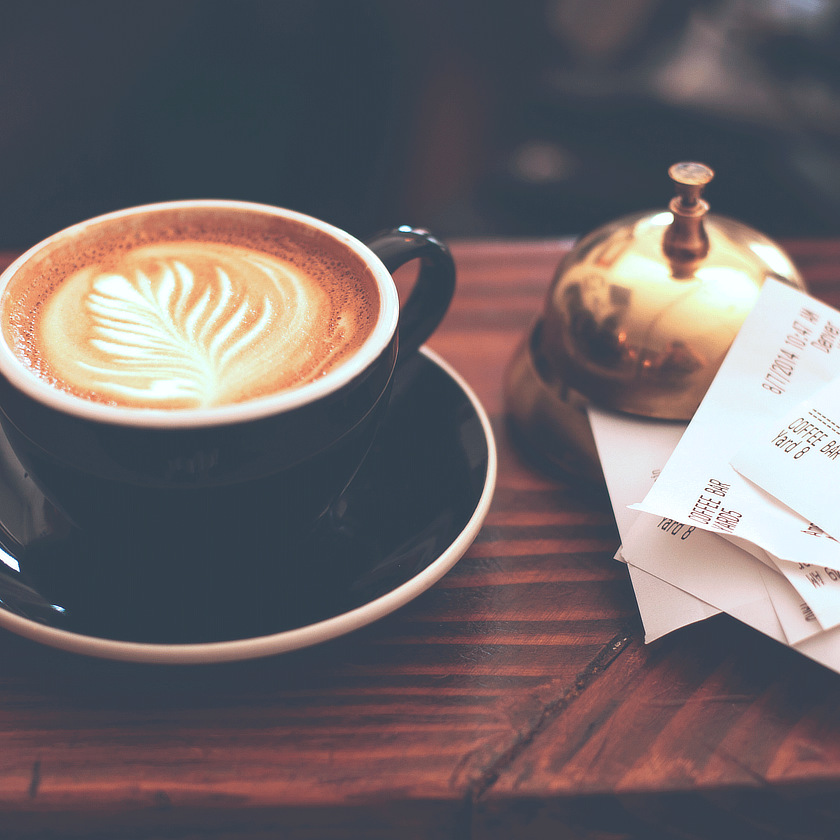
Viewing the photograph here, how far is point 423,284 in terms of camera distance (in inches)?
24.8

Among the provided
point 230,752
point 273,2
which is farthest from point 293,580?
point 273,2

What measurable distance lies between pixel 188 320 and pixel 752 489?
0.38 meters

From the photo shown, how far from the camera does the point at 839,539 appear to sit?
18.7 inches

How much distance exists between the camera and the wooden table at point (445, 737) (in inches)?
16.8

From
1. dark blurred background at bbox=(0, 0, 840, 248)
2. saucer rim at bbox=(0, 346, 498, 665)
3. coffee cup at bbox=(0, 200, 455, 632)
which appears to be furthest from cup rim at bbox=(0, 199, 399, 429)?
dark blurred background at bbox=(0, 0, 840, 248)

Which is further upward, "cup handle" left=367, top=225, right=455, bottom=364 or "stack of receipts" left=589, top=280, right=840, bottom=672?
"cup handle" left=367, top=225, right=455, bottom=364

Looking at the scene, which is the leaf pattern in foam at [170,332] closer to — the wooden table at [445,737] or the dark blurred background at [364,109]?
the wooden table at [445,737]

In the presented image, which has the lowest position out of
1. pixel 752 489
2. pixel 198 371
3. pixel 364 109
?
pixel 364 109

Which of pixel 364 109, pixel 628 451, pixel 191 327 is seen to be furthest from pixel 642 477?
pixel 364 109

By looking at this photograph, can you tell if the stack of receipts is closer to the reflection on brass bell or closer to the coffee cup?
the reflection on brass bell

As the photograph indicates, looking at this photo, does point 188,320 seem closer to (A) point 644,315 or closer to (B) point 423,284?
(B) point 423,284

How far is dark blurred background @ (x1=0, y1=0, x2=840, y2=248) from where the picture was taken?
1466 mm

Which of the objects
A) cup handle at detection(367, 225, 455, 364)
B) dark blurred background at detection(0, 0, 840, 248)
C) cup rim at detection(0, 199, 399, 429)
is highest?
cup rim at detection(0, 199, 399, 429)

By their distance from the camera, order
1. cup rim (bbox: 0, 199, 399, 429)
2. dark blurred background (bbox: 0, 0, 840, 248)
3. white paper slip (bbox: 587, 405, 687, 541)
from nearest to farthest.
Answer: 1. cup rim (bbox: 0, 199, 399, 429)
2. white paper slip (bbox: 587, 405, 687, 541)
3. dark blurred background (bbox: 0, 0, 840, 248)
